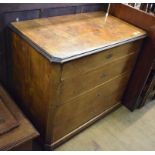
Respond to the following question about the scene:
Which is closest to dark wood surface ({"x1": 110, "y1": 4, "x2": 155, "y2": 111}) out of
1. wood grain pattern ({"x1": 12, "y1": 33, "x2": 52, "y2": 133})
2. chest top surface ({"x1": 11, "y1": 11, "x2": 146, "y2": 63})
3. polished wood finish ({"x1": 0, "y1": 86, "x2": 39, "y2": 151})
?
chest top surface ({"x1": 11, "y1": 11, "x2": 146, "y2": 63})

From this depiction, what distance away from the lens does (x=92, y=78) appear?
131 centimetres

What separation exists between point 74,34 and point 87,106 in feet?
1.81

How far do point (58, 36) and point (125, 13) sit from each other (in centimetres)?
67

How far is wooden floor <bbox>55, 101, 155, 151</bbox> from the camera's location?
1.58m

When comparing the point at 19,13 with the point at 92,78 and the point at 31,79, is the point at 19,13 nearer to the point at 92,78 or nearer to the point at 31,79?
the point at 31,79

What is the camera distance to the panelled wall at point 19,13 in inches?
48.8

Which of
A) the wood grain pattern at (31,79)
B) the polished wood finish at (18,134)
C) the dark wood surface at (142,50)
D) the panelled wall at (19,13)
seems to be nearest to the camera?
the polished wood finish at (18,134)

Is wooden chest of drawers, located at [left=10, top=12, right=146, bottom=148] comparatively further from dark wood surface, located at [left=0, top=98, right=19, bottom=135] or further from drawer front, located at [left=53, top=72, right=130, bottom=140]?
dark wood surface, located at [left=0, top=98, right=19, bottom=135]

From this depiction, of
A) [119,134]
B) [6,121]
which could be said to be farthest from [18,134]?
[119,134]

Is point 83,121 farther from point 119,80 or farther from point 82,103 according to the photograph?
point 119,80

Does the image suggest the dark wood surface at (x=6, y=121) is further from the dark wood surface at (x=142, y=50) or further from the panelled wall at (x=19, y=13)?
the dark wood surface at (x=142, y=50)

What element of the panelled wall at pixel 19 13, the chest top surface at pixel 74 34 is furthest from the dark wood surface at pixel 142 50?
the panelled wall at pixel 19 13
